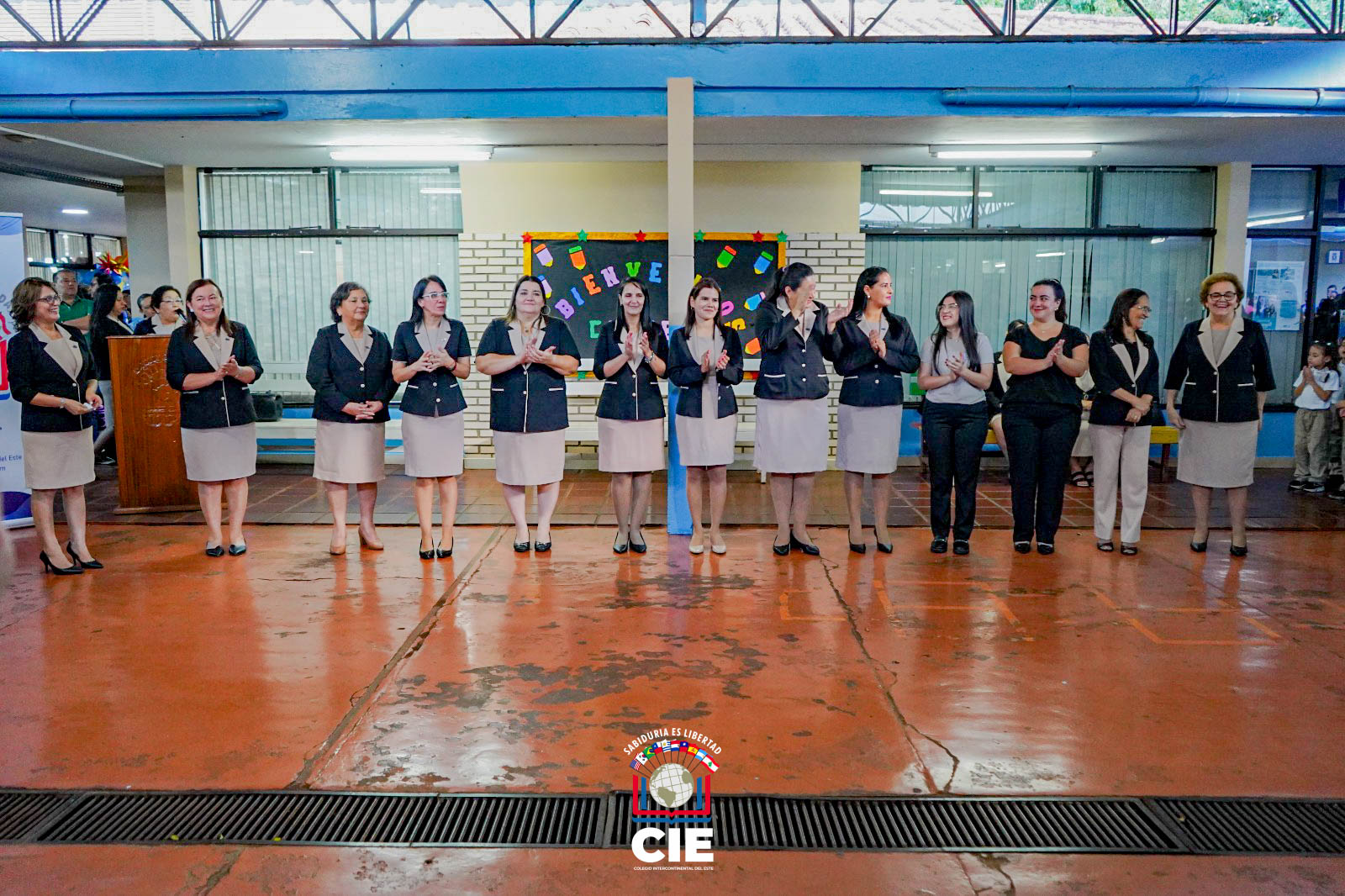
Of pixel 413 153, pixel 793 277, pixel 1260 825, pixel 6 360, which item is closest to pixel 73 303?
pixel 6 360

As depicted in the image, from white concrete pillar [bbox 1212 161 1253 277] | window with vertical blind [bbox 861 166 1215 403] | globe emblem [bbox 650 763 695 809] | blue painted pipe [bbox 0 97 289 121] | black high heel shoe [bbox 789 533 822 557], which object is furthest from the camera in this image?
window with vertical blind [bbox 861 166 1215 403]

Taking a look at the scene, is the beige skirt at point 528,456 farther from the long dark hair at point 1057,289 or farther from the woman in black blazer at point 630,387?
the long dark hair at point 1057,289

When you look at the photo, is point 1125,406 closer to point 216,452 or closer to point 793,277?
point 793,277

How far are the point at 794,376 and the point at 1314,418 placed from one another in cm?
531

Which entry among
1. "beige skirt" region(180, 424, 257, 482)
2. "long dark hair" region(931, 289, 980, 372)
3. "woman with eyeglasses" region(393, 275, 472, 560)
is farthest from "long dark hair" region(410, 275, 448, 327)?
"long dark hair" region(931, 289, 980, 372)

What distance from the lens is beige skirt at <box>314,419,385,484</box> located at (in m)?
6.21

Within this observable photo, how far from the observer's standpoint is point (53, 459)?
5.82m

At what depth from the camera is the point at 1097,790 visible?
3.27 metres

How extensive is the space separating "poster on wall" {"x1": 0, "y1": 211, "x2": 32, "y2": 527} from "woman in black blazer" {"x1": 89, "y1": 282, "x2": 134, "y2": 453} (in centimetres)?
214

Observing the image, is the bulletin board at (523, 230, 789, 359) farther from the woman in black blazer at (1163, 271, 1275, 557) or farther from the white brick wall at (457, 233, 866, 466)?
the woman in black blazer at (1163, 271, 1275, 557)

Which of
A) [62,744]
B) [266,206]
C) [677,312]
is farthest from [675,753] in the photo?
[266,206]

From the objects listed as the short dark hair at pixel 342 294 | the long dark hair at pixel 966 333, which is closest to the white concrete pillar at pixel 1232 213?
the long dark hair at pixel 966 333

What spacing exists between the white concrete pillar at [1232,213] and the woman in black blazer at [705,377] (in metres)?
6.19

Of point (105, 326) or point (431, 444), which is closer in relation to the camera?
point (431, 444)
